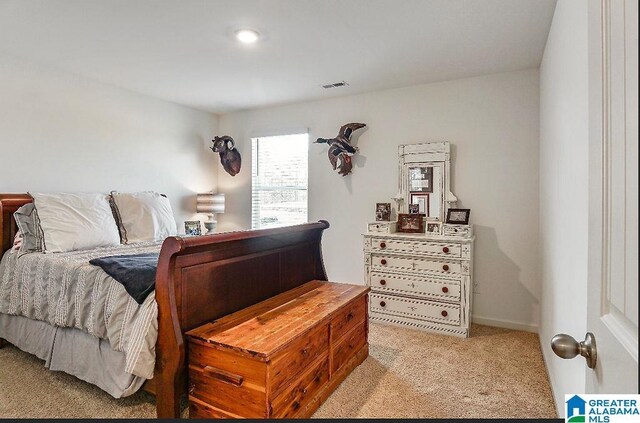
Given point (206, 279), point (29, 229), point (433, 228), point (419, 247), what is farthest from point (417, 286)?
point (29, 229)

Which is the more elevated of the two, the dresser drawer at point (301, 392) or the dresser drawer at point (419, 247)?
the dresser drawer at point (419, 247)

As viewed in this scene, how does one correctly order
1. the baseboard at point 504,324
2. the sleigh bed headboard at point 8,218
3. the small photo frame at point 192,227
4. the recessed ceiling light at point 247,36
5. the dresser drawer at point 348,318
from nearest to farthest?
the dresser drawer at point 348,318
the recessed ceiling light at point 247,36
the sleigh bed headboard at point 8,218
the baseboard at point 504,324
the small photo frame at point 192,227

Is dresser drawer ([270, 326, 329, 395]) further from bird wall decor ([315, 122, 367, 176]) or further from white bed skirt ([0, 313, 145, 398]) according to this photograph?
bird wall decor ([315, 122, 367, 176])

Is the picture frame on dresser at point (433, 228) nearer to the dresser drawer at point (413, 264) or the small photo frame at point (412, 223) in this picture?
the small photo frame at point (412, 223)

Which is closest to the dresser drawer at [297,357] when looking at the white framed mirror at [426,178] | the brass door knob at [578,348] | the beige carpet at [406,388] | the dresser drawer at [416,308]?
the beige carpet at [406,388]

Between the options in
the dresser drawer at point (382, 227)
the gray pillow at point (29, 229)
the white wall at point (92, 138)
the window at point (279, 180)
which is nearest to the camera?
the gray pillow at point (29, 229)

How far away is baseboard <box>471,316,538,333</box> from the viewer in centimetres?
325

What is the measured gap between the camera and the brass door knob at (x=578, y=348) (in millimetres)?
686

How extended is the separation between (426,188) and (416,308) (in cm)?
123

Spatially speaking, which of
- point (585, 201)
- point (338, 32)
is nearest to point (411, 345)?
point (585, 201)

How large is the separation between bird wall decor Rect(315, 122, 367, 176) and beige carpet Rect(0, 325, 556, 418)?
78.3 inches

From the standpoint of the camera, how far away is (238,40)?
2.69 meters

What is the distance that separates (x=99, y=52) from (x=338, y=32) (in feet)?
6.53

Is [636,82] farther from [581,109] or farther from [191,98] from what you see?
[191,98]
